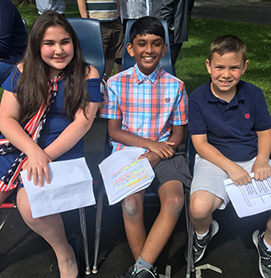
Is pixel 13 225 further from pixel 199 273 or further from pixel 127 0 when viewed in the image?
pixel 127 0

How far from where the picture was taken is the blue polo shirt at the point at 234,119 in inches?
89.4

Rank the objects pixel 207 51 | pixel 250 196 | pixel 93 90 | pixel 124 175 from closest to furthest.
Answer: pixel 250 196 < pixel 124 175 < pixel 93 90 < pixel 207 51

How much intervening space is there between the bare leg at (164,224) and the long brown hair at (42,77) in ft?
2.70

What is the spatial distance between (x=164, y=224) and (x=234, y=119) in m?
0.87

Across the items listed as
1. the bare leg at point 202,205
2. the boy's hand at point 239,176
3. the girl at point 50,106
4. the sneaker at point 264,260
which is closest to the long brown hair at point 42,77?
the girl at point 50,106

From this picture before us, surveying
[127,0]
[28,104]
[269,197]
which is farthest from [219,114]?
[127,0]

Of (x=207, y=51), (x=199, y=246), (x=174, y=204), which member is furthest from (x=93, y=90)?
(x=207, y=51)

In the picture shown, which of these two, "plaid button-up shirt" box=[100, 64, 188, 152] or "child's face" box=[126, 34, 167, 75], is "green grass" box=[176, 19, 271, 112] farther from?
"child's face" box=[126, 34, 167, 75]

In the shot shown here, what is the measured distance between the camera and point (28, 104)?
2.13 metres

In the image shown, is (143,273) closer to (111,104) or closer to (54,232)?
(54,232)

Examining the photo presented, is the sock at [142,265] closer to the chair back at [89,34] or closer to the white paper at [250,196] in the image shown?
the white paper at [250,196]

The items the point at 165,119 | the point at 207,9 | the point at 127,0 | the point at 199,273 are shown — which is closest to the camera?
the point at 199,273

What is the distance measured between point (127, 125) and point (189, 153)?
1.73 ft

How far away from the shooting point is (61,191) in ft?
6.28
